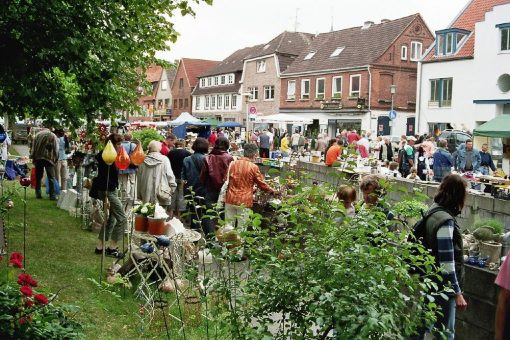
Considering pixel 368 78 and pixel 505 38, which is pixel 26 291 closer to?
pixel 505 38

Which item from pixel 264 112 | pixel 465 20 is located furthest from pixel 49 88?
pixel 264 112

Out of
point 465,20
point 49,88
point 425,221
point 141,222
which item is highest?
point 465,20

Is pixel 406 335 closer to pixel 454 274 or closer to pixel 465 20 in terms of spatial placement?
pixel 454 274

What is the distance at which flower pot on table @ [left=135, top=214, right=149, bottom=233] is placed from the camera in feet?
24.3

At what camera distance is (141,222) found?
745 cm

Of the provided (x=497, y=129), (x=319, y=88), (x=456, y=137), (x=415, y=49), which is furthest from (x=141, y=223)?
(x=319, y=88)

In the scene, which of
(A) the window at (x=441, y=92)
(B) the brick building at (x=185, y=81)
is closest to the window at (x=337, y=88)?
(A) the window at (x=441, y=92)

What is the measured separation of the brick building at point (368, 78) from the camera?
45.1 meters

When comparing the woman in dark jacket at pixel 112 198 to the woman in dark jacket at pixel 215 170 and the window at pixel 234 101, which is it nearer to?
the woman in dark jacket at pixel 215 170

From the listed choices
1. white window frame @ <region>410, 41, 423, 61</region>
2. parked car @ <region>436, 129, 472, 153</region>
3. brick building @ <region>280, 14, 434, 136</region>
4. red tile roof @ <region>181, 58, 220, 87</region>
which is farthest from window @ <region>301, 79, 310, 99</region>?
red tile roof @ <region>181, 58, 220, 87</region>

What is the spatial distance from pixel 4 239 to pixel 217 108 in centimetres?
6372

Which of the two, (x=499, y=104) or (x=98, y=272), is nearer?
(x=98, y=272)

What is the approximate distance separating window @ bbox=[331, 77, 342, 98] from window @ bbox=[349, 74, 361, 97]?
124cm

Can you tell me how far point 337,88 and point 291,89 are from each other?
6.69m
